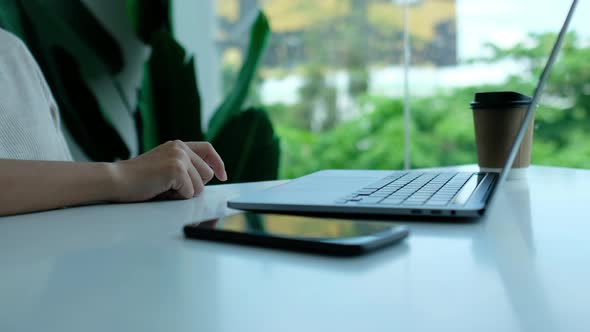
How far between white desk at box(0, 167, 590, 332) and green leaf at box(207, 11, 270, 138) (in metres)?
1.57

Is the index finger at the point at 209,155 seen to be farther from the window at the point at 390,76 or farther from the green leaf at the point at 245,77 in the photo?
the window at the point at 390,76

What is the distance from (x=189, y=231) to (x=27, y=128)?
69 centimetres

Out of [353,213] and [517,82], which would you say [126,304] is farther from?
[517,82]

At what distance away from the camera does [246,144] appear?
2.08 m

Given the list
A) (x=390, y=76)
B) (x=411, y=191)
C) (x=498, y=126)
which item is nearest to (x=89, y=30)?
(x=498, y=126)

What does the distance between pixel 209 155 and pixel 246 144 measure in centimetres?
112

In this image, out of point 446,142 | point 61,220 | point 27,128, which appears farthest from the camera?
point 446,142

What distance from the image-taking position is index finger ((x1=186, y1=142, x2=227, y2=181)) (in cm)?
95

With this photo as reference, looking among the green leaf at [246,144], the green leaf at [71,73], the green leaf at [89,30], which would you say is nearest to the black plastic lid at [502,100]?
the green leaf at [246,144]

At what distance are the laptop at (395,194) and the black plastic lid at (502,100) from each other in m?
0.16

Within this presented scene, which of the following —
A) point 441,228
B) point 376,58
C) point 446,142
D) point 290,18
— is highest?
point 290,18

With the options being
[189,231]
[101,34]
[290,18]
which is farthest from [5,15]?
[290,18]

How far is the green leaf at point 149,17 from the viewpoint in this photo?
2.17 metres

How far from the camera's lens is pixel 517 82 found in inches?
207
